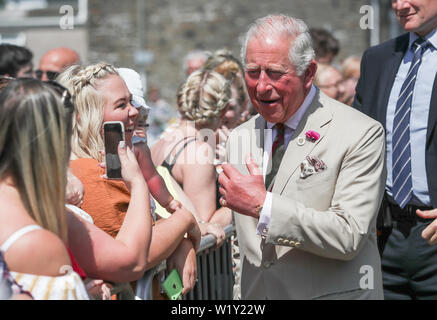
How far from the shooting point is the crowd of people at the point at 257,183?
2162 mm

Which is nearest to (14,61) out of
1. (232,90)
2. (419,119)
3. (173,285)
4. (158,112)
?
(232,90)

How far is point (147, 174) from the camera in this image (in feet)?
11.2

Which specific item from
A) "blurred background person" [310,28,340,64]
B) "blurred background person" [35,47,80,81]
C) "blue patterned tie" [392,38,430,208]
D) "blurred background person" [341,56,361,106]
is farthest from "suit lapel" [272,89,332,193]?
"blurred background person" [341,56,361,106]

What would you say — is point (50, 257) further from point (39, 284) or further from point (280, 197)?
point (280, 197)

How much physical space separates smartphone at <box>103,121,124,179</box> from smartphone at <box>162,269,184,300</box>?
584 millimetres

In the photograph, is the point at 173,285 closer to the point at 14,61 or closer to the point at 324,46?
the point at 14,61

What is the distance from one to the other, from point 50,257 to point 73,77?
4.58ft

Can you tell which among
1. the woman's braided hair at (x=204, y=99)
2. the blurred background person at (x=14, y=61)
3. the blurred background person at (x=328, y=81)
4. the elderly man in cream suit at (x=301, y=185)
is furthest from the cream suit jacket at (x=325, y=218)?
the blurred background person at (x=14, y=61)

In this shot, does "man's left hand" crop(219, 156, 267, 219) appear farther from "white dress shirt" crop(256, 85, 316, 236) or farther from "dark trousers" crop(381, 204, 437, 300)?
"dark trousers" crop(381, 204, 437, 300)

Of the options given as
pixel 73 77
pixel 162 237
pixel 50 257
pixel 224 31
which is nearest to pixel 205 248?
pixel 162 237

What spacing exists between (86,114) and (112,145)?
0.52 metres

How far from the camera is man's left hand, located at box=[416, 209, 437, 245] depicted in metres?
3.47

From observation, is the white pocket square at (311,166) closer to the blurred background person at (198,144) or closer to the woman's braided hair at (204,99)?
the blurred background person at (198,144)

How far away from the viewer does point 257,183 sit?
2.90 meters
